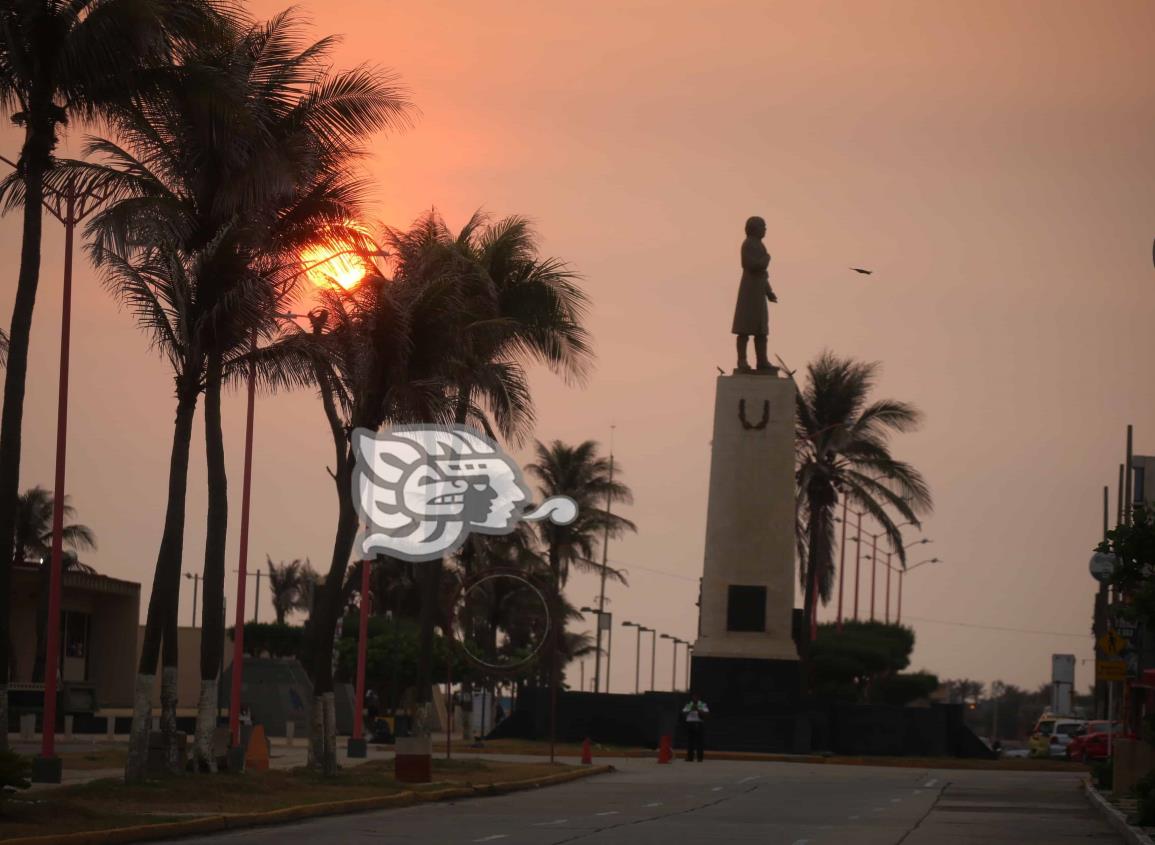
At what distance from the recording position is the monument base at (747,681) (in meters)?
50.5

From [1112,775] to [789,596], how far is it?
700 inches

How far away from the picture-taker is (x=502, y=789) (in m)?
Answer: 31.0

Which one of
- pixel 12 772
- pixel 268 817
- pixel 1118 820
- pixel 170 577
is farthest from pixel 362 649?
pixel 12 772

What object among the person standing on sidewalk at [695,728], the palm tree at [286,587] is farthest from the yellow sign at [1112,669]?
the palm tree at [286,587]

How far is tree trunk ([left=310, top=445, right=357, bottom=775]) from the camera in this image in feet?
98.3

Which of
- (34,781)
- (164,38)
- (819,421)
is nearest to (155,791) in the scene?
(34,781)

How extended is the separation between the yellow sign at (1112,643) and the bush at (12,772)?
Result: 2014 centimetres

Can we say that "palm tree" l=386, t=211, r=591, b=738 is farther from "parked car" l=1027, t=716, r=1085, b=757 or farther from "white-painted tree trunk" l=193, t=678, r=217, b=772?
"parked car" l=1027, t=716, r=1085, b=757

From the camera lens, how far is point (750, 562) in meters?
50.9

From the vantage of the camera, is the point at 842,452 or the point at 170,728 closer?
the point at 170,728

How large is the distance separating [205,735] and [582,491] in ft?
160

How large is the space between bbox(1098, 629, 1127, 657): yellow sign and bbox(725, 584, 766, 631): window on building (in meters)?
17.6

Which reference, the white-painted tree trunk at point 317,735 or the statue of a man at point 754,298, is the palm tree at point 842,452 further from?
the white-painted tree trunk at point 317,735

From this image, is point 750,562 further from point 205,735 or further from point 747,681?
point 205,735
